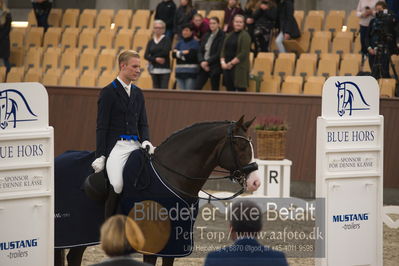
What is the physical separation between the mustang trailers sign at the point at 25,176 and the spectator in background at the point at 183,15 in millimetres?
10101

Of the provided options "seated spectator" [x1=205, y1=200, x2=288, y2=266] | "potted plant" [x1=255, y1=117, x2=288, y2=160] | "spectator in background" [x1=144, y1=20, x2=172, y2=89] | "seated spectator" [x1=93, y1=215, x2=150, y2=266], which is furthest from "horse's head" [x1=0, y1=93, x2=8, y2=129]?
"spectator in background" [x1=144, y1=20, x2=172, y2=89]

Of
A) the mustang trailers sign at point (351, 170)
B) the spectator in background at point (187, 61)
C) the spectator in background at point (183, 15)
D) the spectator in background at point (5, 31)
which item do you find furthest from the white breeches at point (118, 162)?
the spectator in background at point (5, 31)

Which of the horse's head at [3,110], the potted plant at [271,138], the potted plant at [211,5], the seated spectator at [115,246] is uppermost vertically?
the potted plant at [211,5]

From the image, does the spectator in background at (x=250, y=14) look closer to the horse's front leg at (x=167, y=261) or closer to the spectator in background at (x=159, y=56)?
the spectator in background at (x=159, y=56)

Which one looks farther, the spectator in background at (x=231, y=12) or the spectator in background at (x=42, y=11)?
the spectator in background at (x=42, y=11)

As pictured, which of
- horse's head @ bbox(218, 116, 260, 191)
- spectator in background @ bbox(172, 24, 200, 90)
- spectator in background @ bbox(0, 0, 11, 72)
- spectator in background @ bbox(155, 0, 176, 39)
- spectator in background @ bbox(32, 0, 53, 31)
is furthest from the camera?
spectator in background @ bbox(32, 0, 53, 31)

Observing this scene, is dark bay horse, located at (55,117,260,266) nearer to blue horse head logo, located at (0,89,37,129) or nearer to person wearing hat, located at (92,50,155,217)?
person wearing hat, located at (92,50,155,217)

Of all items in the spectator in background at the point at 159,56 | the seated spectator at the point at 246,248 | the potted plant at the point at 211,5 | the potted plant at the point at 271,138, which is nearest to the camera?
the seated spectator at the point at 246,248

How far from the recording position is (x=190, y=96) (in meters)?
14.8

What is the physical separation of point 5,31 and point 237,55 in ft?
17.4

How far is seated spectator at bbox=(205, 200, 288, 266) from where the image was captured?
17.3 ft

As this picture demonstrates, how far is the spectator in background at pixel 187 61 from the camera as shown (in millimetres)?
15727

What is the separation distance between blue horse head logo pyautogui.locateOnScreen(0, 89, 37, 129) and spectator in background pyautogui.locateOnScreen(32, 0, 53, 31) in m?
13.3

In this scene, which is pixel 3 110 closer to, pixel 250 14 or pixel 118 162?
pixel 118 162
